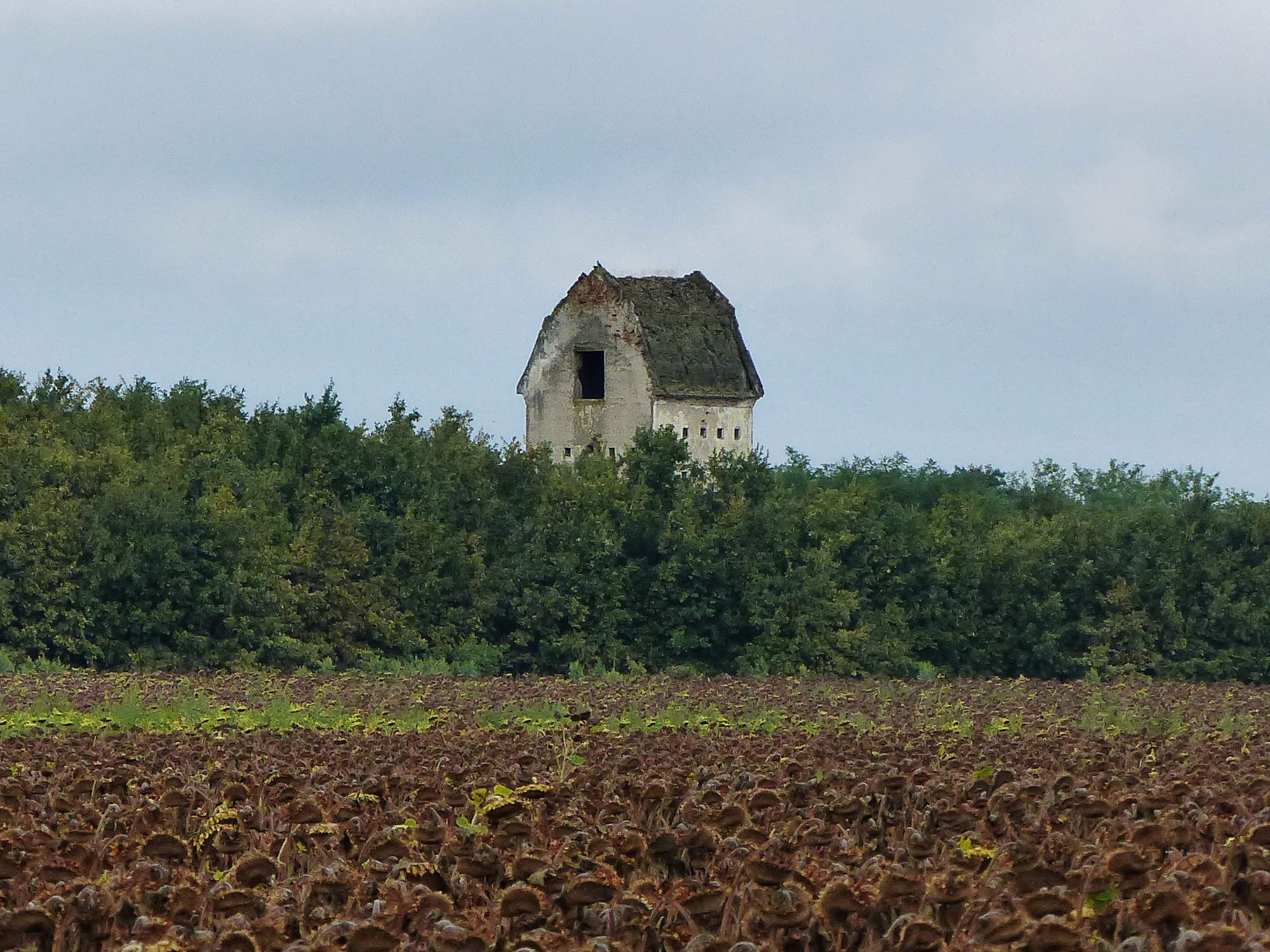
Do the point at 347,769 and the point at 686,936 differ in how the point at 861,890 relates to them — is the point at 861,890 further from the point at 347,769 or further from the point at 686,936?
the point at 347,769

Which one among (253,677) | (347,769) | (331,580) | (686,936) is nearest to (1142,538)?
(331,580)

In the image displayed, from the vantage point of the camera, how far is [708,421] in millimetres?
49500

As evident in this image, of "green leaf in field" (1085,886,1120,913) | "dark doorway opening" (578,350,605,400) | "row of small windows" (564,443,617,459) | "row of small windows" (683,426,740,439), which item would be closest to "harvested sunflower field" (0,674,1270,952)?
"green leaf in field" (1085,886,1120,913)

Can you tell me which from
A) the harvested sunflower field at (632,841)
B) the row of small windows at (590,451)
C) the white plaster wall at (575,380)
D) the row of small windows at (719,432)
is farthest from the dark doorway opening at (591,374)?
the harvested sunflower field at (632,841)

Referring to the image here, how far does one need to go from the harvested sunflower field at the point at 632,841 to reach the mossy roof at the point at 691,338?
30.4 meters

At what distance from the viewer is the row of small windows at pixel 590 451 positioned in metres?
47.4

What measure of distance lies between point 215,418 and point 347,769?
103ft

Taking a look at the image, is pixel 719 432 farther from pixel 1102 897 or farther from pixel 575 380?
pixel 1102 897

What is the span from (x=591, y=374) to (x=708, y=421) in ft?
10.7

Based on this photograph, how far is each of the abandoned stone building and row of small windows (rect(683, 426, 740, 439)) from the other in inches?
0.9

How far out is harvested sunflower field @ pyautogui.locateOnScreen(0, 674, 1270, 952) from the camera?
20.3 feet

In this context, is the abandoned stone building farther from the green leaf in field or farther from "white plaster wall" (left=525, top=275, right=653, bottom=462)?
the green leaf in field

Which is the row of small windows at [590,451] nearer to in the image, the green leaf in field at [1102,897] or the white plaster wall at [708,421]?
the white plaster wall at [708,421]

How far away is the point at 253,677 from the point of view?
29.8 m
